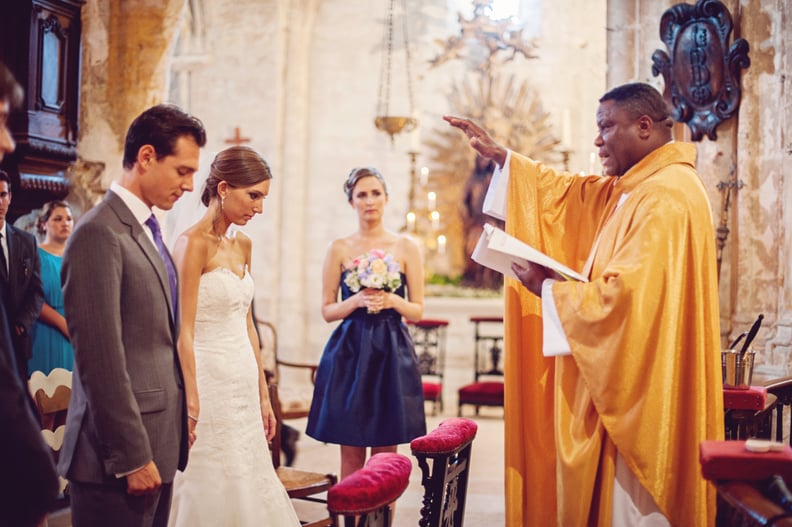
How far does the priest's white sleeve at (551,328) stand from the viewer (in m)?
3.02

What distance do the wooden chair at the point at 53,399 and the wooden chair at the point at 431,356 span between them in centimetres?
388

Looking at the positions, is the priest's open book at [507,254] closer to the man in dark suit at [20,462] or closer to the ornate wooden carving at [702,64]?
the man in dark suit at [20,462]

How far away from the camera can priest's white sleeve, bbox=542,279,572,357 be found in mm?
3021

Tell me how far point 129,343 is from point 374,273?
218cm

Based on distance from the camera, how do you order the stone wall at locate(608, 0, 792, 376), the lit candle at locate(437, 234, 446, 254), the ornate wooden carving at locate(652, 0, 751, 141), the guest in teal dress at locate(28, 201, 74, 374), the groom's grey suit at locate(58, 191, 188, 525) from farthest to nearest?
the lit candle at locate(437, 234, 446, 254), the ornate wooden carving at locate(652, 0, 751, 141), the stone wall at locate(608, 0, 792, 376), the guest in teal dress at locate(28, 201, 74, 374), the groom's grey suit at locate(58, 191, 188, 525)

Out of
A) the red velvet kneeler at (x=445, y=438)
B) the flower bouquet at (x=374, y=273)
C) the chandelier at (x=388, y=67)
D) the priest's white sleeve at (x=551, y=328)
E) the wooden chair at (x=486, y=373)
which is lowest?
the wooden chair at (x=486, y=373)

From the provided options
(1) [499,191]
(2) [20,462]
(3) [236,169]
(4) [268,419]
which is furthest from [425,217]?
(2) [20,462]

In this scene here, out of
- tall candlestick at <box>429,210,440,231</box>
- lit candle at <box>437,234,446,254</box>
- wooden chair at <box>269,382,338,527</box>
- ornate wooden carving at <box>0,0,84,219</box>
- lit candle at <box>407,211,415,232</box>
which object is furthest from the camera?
tall candlestick at <box>429,210,440,231</box>

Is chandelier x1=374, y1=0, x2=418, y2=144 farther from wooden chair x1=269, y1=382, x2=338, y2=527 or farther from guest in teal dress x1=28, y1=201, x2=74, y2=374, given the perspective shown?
wooden chair x1=269, y1=382, x2=338, y2=527

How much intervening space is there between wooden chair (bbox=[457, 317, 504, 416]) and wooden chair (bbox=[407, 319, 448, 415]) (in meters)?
0.29

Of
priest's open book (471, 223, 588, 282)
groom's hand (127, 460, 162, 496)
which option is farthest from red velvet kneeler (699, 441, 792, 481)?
groom's hand (127, 460, 162, 496)

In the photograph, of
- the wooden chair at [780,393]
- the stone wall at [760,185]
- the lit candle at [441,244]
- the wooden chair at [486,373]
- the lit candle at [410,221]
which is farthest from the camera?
the lit candle at [441,244]

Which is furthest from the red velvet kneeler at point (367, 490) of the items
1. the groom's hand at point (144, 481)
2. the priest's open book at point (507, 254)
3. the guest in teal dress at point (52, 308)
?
the guest in teal dress at point (52, 308)

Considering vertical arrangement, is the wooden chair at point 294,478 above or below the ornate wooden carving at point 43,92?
below
